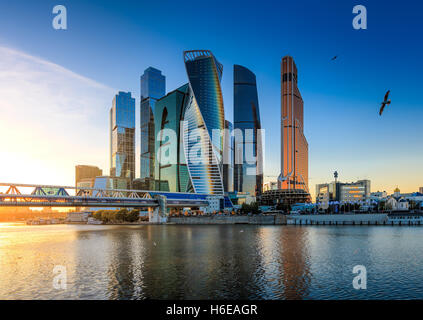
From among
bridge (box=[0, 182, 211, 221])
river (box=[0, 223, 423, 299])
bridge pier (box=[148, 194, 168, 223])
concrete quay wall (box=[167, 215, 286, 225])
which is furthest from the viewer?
bridge pier (box=[148, 194, 168, 223])

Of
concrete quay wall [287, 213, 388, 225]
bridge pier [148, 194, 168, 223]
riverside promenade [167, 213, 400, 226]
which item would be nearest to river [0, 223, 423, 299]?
→ concrete quay wall [287, 213, 388, 225]

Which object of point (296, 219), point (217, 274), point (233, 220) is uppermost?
point (217, 274)

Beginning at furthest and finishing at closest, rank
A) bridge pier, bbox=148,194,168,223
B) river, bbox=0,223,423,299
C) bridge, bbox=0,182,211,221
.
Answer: bridge pier, bbox=148,194,168,223, bridge, bbox=0,182,211,221, river, bbox=0,223,423,299

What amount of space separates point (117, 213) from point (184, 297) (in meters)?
156

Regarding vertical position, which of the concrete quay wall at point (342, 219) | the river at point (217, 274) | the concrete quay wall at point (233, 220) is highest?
the river at point (217, 274)

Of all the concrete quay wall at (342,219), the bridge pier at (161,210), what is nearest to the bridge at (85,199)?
the bridge pier at (161,210)

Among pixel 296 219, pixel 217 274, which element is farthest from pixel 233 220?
pixel 217 274

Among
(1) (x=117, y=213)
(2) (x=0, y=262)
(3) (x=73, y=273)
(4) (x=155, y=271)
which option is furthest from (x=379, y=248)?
(1) (x=117, y=213)

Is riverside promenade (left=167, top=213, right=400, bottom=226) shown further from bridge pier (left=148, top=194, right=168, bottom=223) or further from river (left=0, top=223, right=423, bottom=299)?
river (left=0, top=223, right=423, bottom=299)

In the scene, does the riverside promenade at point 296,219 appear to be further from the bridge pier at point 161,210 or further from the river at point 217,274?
the river at point 217,274

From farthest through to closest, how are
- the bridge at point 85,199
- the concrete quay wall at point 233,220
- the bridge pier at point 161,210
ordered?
the bridge pier at point 161,210 < the concrete quay wall at point 233,220 < the bridge at point 85,199

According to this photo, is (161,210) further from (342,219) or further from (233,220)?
(342,219)

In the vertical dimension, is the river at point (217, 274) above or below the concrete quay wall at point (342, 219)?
above
